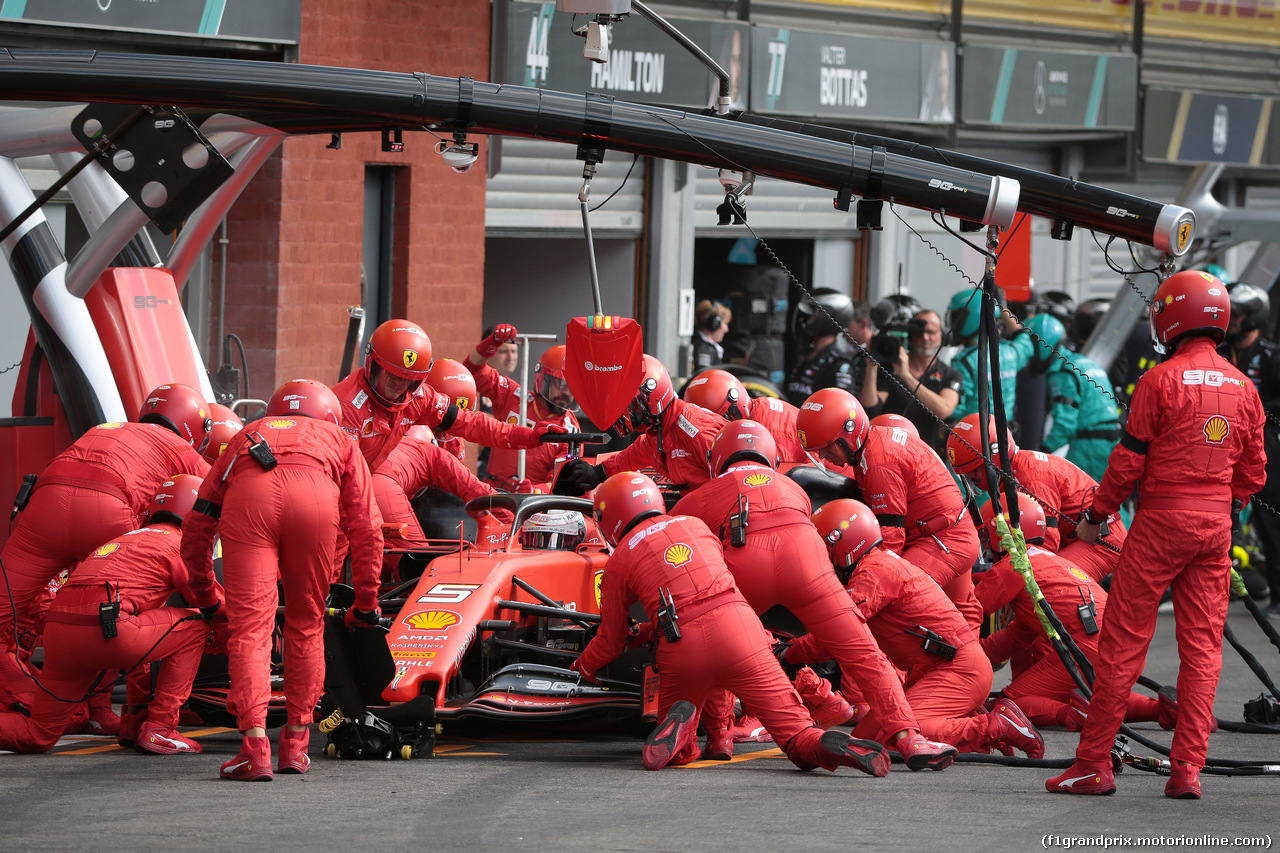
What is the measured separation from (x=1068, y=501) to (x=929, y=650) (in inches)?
73.5

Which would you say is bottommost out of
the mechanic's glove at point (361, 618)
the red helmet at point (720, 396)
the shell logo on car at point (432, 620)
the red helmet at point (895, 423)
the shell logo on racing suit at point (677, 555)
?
the shell logo on car at point (432, 620)

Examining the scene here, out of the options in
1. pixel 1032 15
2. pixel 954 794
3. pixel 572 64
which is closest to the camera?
pixel 954 794

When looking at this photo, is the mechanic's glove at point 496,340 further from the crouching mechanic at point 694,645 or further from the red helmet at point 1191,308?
the red helmet at point 1191,308

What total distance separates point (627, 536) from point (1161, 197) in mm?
17410

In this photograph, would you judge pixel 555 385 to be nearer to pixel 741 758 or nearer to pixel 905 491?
pixel 905 491

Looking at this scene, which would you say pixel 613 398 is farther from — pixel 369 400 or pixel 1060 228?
pixel 1060 228

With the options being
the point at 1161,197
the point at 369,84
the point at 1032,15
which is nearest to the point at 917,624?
the point at 369,84

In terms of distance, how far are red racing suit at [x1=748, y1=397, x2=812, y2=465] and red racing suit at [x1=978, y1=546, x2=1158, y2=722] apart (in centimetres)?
189

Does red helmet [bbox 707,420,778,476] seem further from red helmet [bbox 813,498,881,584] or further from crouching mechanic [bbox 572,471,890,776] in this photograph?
crouching mechanic [bbox 572,471,890,776]

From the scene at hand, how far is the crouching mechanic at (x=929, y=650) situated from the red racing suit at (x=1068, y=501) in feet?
4.62

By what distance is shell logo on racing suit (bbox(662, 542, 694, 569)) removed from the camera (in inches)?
278

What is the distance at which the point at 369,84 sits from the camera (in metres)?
6.71

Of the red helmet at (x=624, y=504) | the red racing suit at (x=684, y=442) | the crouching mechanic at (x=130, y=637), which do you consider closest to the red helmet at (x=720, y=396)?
the red racing suit at (x=684, y=442)

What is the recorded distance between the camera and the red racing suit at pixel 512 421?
1109cm
